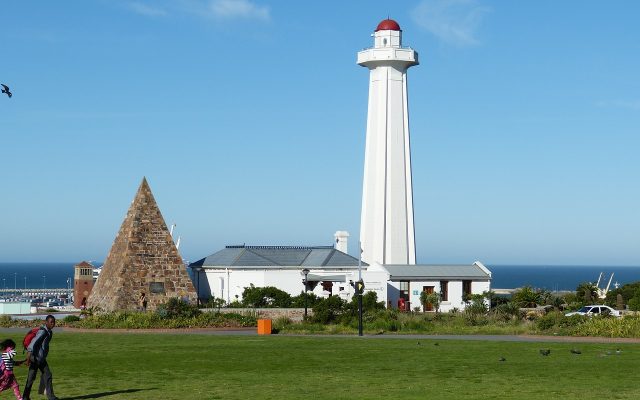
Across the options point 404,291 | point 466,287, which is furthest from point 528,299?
point 404,291

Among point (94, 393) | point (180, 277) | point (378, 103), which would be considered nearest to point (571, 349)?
point (94, 393)

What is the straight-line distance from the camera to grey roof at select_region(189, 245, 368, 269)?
224 ft

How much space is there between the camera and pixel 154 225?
192 feet

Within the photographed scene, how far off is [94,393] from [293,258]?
4793cm

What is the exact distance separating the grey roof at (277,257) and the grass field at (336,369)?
30.8 meters

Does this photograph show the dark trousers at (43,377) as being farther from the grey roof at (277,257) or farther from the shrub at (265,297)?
the grey roof at (277,257)

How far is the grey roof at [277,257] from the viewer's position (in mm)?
68312

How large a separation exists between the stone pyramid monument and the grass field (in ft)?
63.1

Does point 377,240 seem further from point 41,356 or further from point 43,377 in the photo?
point 41,356

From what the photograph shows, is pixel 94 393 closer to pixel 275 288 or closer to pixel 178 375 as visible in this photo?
pixel 178 375

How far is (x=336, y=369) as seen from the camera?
26797 mm

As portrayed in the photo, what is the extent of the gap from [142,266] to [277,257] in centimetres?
1408

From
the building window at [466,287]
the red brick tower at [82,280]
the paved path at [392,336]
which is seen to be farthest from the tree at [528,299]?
the red brick tower at [82,280]

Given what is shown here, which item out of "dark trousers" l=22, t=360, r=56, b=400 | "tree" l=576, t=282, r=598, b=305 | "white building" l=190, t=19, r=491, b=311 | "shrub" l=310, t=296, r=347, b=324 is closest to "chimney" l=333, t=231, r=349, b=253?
"white building" l=190, t=19, r=491, b=311
